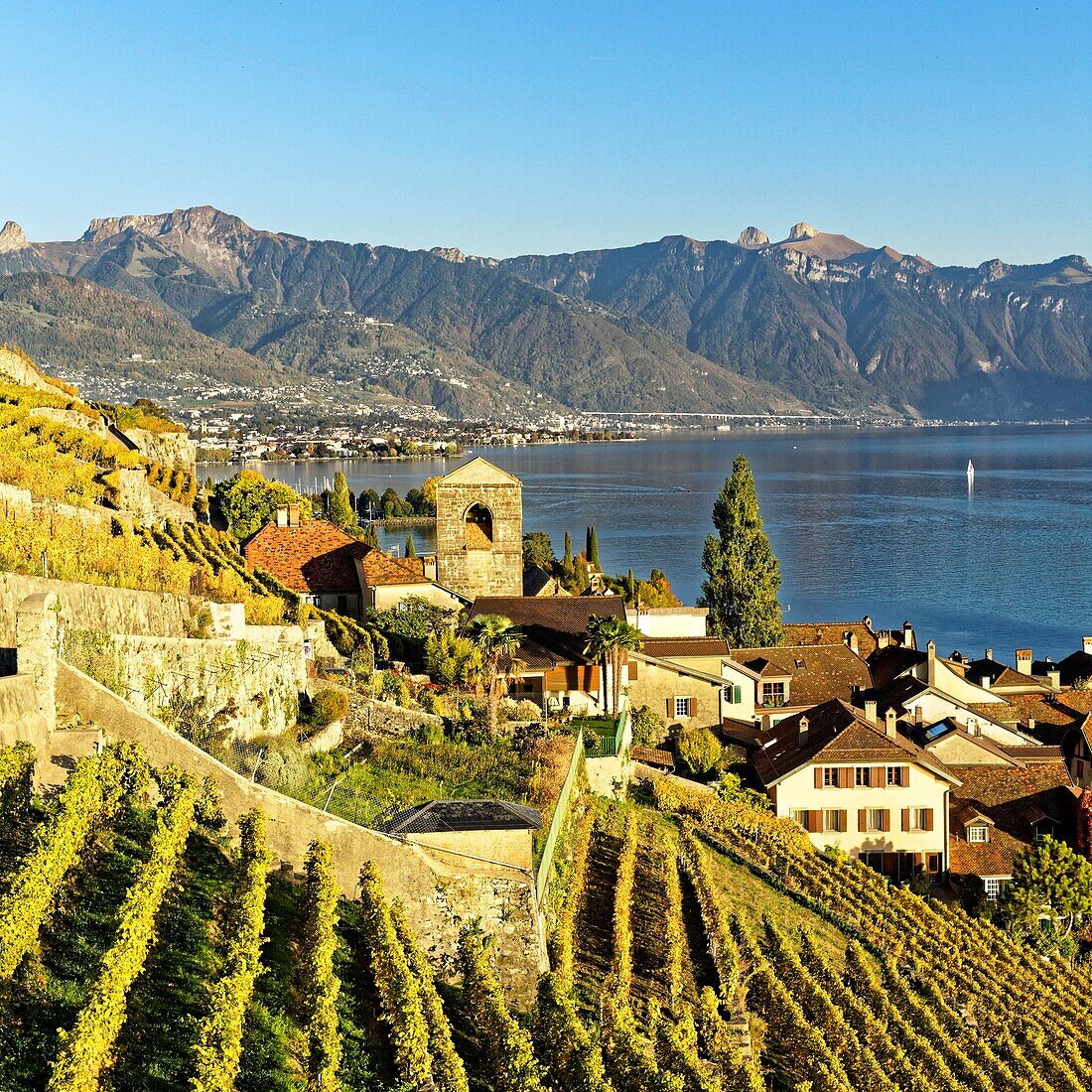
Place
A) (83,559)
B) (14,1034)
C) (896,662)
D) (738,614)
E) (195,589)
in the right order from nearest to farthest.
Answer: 1. (14,1034)
2. (83,559)
3. (195,589)
4. (896,662)
5. (738,614)

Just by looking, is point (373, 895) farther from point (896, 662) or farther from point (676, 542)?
point (676, 542)

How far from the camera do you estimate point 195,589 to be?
65.0 feet

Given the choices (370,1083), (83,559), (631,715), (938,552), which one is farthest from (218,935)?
(938,552)

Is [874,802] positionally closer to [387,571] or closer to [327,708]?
[387,571]

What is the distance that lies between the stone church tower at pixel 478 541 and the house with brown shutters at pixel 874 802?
33.3 feet

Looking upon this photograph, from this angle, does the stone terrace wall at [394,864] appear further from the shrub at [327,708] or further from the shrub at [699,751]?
the shrub at [699,751]

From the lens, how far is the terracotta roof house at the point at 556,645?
89.8 feet

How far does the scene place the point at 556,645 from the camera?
95.2 ft

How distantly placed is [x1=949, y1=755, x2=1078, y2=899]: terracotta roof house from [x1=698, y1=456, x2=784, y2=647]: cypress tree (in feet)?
50.6

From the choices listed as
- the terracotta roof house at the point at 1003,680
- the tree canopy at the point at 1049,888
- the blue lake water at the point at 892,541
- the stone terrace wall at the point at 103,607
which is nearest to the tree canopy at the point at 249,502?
the blue lake water at the point at 892,541

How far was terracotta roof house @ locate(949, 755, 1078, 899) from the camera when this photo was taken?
27.3 m

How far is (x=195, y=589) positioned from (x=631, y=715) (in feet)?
39.3

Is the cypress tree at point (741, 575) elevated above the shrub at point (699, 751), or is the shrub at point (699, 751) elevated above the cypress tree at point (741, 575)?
the cypress tree at point (741, 575)

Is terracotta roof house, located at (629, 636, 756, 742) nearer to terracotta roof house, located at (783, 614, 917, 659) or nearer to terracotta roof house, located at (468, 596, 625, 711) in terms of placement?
terracotta roof house, located at (468, 596, 625, 711)
